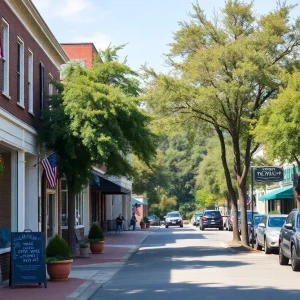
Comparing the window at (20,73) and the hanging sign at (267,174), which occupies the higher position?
the window at (20,73)

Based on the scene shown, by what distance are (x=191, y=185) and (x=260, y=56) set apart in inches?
3505

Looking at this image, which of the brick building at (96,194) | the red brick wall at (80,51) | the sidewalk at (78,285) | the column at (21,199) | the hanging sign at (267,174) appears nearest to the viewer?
the sidewalk at (78,285)

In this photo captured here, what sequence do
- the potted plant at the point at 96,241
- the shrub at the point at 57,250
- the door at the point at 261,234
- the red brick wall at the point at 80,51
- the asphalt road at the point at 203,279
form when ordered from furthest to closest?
the red brick wall at the point at 80,51, the potted plant at the point at 96,241, the door at the point at 261,234, the shrub at the point at 57,250, the asphalt road at the point at 203,279

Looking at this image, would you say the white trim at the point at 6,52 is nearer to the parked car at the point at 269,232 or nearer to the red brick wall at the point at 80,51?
the parked car at the point at 269,232

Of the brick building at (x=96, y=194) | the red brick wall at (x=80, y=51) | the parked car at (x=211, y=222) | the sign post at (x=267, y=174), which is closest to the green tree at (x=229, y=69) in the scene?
the sign post at (x=267, y=174)

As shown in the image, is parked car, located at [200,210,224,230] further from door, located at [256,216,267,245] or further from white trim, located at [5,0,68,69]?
white trim, located at [5,0,68,69]

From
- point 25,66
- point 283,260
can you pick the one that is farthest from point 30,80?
point 283,260

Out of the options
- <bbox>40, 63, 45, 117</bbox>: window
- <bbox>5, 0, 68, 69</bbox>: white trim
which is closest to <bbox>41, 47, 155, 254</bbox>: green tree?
<bbox>40, 63, 45, 117</bbox>: window

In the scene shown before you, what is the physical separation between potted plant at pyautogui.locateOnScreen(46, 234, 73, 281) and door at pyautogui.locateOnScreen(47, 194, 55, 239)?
930 centimetres

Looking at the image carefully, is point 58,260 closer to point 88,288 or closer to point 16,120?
point 88,288

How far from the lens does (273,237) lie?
81.1ft

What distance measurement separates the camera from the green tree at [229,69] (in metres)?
27.5

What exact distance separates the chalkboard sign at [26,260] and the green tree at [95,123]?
6.29m

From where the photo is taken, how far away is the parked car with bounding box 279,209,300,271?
58.1ft
